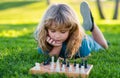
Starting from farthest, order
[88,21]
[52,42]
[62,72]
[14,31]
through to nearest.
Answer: [14,31]
[88,21]
[52,42]
[62,72]

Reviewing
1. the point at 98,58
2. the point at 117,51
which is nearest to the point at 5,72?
the point at 98,58

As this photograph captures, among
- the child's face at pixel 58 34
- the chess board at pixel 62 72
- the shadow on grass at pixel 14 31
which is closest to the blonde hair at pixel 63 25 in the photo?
the child's face at pixel 58 34

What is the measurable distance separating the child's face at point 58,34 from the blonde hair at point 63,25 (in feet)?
0.24

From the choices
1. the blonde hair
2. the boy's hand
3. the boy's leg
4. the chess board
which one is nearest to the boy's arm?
the blonde hair

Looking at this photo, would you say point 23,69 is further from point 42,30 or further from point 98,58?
point 98,58

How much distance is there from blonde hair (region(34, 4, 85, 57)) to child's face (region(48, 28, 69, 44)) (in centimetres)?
7

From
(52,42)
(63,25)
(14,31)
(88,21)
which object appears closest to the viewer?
(63,25)

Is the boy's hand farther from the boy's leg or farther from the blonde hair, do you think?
the boy's leg

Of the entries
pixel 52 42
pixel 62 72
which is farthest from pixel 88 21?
pixel 62 72

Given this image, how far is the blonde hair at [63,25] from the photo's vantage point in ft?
14.9

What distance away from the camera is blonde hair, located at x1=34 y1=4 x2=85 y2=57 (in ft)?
14.9

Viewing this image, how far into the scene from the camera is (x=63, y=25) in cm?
450

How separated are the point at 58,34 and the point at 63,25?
0.50ft

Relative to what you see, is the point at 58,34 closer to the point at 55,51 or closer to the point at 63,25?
the point at 63,25
